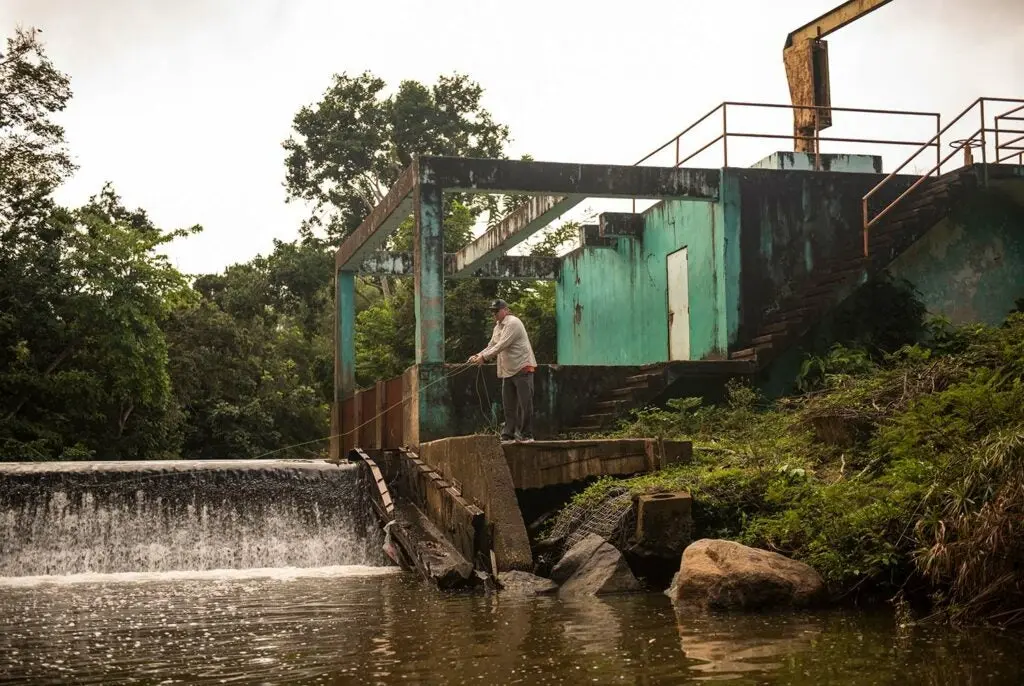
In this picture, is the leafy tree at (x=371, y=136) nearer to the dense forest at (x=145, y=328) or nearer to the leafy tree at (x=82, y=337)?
the dense forest at (x=145, y=328)

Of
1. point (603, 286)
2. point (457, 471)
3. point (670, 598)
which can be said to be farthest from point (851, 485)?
point (603, 286)

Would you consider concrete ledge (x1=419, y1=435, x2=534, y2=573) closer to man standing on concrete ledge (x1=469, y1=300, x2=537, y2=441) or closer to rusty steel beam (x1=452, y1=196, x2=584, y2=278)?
man standing on concrete ledge (x1=469, y1=300, x2=537, y2=441)

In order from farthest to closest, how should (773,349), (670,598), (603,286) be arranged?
(603,286)
(773,349)
(670,598)

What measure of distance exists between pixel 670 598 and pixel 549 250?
22955 mm

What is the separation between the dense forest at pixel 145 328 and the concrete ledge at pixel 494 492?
14.0m

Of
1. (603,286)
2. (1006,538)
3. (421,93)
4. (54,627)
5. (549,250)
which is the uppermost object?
(421,93)

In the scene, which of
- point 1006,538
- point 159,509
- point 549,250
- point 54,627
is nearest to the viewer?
point 1006,538

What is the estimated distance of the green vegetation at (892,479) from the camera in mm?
8289

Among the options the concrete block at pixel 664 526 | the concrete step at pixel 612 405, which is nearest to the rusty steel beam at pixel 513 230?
the concrete step at pixel 612 405

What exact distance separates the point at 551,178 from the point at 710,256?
11.0 ft

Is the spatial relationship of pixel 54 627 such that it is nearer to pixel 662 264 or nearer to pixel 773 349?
pixel 773 349

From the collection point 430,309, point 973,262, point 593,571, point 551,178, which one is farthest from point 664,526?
point 973,262

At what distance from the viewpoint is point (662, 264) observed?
20938 mm

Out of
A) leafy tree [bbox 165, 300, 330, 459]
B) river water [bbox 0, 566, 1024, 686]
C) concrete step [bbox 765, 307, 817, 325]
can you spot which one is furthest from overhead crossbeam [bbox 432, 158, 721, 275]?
leafy tree [bbox 165, 300, 330, 459]
